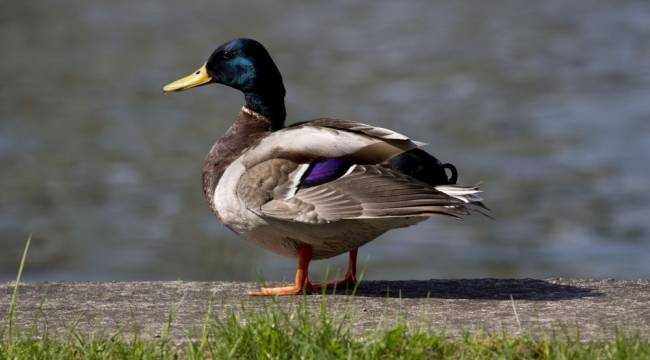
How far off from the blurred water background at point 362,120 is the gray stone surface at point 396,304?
258 inches

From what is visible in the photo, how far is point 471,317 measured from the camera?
560 centimetres

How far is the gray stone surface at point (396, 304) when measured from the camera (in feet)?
17.9

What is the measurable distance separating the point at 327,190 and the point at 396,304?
500mm

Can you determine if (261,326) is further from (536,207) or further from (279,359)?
(536,207)

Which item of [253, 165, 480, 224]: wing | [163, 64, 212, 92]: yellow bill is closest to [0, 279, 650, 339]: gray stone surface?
[253, 165, 480, 224]: wing

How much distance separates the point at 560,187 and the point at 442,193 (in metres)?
12.6

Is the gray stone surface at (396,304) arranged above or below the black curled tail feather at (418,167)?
below

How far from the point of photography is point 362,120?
18.6 metres

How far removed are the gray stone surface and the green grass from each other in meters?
0.19

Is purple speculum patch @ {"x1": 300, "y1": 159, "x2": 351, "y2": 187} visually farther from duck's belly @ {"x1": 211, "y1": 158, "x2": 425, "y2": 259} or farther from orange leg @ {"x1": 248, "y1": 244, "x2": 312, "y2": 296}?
orange leg @ {"x1": 248, "y1": 244, "x2": 312, "y2": 296}

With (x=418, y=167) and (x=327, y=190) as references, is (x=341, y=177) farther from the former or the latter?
(x=418, y=167)

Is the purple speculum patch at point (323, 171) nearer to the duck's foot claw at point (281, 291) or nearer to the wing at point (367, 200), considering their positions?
the wing at point (367, 200)

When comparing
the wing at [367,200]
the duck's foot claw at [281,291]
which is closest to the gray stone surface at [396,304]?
the duck's foot claw at [281,291]

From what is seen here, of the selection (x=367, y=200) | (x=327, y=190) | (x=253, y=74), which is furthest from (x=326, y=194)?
(x=253, y=74)
